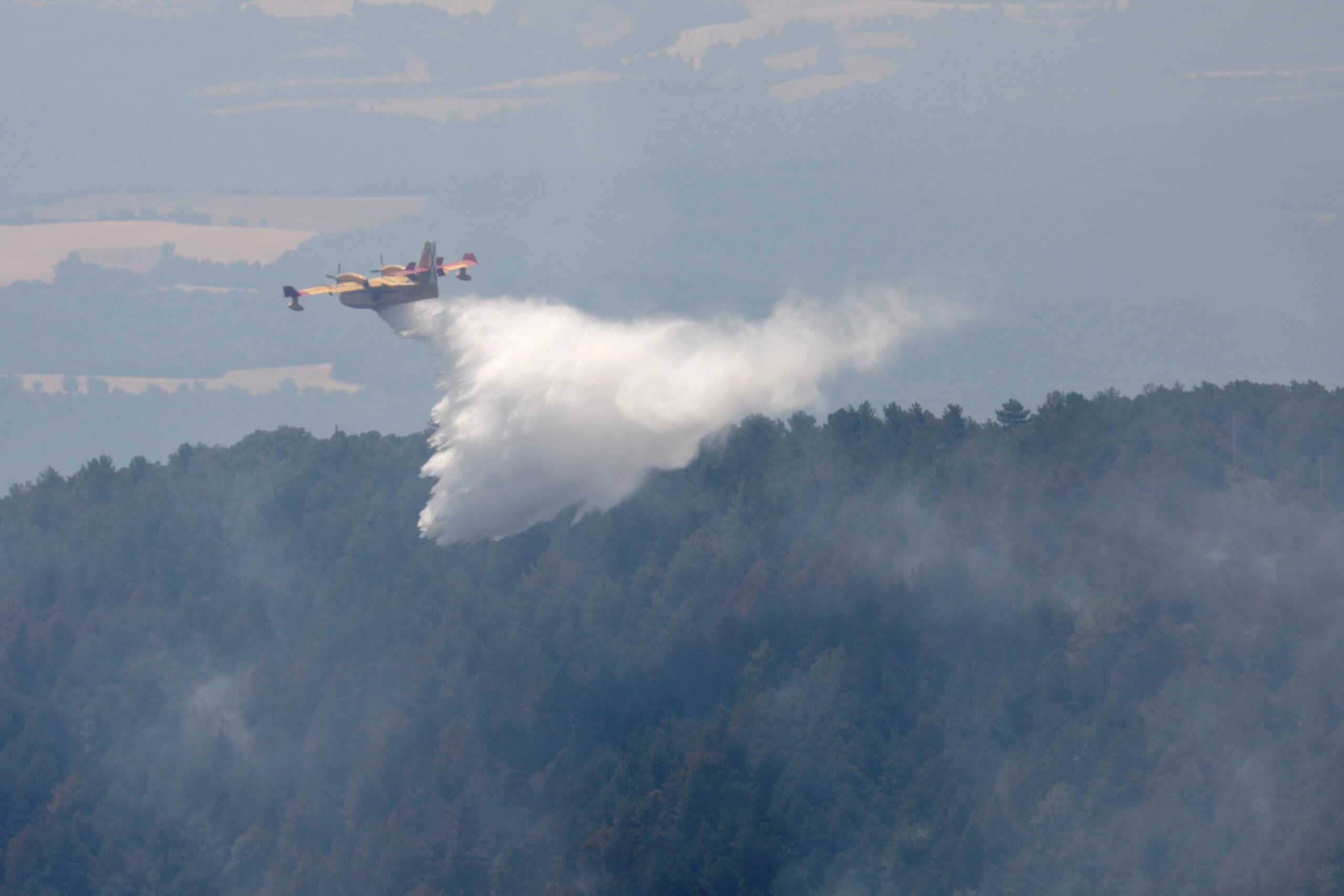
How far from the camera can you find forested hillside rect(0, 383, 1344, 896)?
6238 centimetres

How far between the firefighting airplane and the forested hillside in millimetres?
17843

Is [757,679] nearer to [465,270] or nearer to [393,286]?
[465,270]

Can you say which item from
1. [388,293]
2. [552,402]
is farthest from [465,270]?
[552,402]

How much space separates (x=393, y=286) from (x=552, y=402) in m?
9.04

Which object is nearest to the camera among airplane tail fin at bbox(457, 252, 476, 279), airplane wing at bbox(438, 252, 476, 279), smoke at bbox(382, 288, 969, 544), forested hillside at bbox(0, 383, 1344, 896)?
airplane tail fin at bbox(457, 252, 476, 279)

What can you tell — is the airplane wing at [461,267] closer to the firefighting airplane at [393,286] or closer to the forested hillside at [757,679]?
the firefighting airplane at [393,286]

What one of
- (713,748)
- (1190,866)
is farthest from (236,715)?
(1190,866)

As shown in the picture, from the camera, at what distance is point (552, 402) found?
213 feet

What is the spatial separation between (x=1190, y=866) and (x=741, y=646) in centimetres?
2982

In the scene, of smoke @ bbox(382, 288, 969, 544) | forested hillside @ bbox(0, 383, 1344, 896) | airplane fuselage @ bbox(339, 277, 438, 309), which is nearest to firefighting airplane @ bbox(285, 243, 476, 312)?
airplane fuselage @ bbox(339, 277, 438, 309)

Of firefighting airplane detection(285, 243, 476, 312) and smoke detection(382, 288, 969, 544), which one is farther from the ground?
firefighting airplane detection(285, 243, 476, 312)

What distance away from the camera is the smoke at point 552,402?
6322cm

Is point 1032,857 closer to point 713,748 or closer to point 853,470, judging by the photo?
point 713,748

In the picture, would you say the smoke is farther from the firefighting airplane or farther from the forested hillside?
the forested hillside
